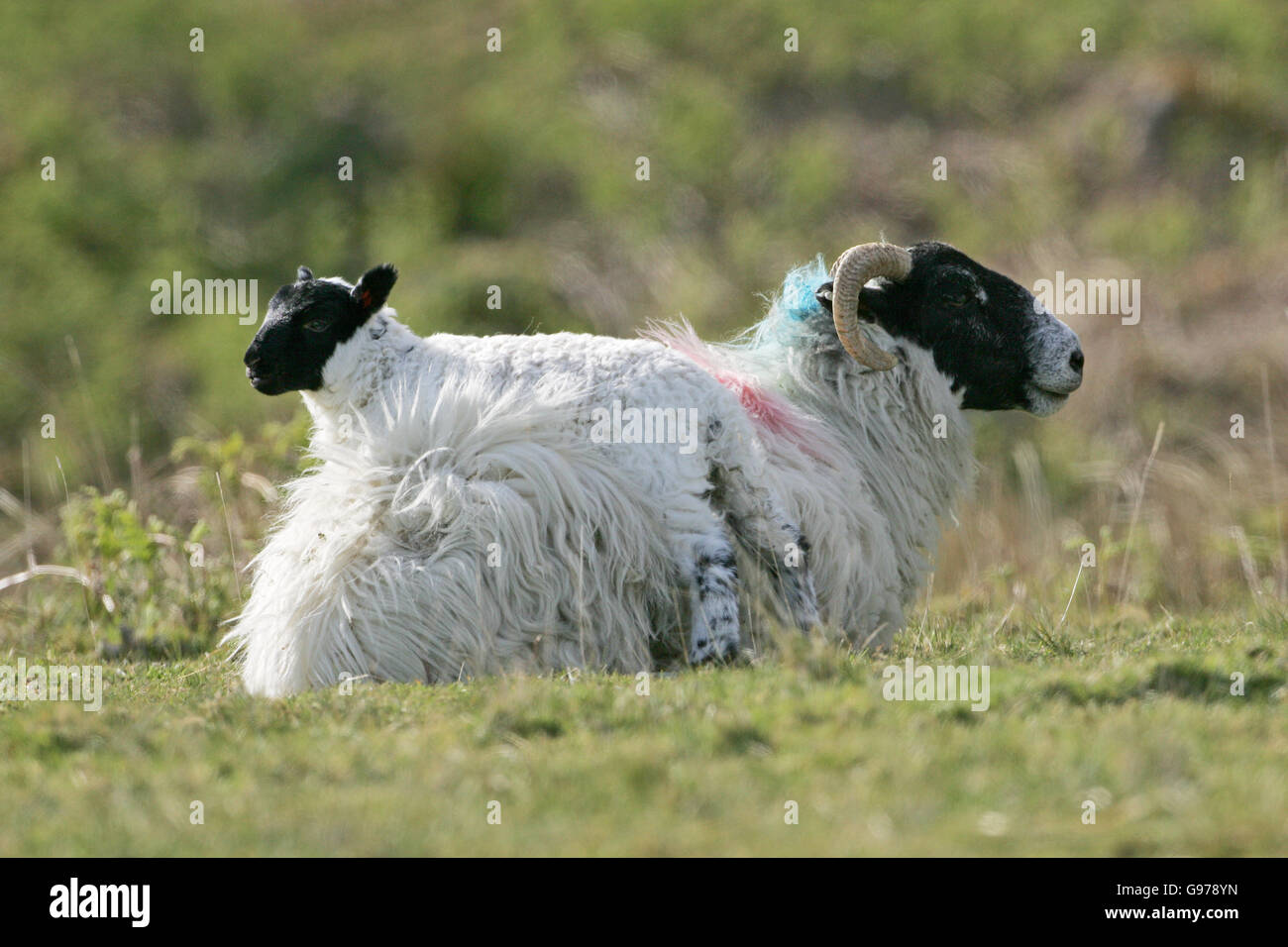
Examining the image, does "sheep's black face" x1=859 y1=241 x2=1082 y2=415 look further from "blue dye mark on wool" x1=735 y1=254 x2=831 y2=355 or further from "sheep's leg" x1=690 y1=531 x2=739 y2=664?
"sheep's leg" x1=690 y1=531 x2=739 y2=664

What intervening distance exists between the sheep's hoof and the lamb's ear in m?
2.22

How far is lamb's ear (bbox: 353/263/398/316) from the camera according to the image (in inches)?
311

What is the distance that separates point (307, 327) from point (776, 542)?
2.42 m

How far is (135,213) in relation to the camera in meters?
28.8

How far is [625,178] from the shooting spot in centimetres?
2872

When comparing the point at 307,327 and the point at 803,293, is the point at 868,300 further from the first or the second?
the point at 307,327

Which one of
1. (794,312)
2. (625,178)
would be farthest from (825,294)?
(625,178)

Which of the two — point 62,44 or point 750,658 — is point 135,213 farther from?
point 750,658

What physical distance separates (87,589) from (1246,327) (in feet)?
54.7

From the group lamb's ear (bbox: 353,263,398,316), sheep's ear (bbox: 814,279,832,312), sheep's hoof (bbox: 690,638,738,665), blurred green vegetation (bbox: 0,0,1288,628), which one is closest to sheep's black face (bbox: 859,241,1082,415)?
sheep's ear (bbox: 814,279,832,312)

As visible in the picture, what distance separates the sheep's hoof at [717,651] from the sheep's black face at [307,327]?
2221 mm

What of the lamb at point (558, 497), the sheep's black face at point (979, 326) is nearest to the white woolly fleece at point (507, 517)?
the lamb at point (558, 497)

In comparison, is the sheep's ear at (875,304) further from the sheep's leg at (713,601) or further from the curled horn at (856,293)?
the sheep's leg at (713,601)

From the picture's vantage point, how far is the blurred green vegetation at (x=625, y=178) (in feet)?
75.9
